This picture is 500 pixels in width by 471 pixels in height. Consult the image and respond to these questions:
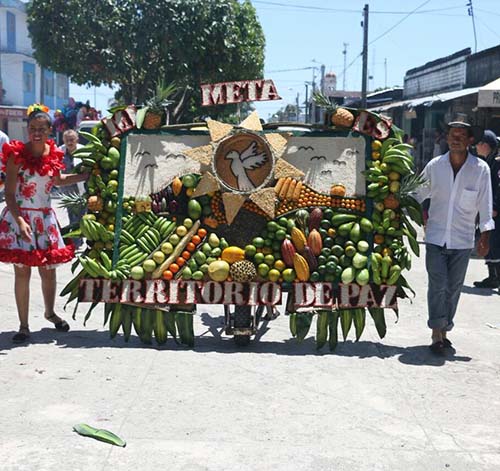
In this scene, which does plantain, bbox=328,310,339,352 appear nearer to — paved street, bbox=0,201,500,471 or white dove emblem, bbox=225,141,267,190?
paved street, bbox=0,201,500,471

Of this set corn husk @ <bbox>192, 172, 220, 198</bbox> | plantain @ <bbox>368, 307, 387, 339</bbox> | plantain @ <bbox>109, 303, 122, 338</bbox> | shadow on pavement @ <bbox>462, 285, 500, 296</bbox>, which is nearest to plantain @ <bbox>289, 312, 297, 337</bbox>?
plantain @ <bbox>368, 307, 387, 339</bbox>

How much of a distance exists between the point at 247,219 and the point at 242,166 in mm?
423

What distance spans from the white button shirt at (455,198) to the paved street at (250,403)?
1003mm

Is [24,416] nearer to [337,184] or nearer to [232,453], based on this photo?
[232,453]

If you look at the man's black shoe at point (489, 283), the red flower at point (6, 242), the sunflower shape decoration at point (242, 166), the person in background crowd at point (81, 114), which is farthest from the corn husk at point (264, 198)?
the person in background crowd at point (81, 114)

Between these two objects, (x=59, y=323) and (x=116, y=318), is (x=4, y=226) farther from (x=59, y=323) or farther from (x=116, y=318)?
(x=116, y=318)

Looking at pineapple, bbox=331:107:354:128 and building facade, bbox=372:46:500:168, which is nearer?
pineapple, bbox=331:107:354:128

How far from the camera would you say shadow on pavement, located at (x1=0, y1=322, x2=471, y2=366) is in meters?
6.81

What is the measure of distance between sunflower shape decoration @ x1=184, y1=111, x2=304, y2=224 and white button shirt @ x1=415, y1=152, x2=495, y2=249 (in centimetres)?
111

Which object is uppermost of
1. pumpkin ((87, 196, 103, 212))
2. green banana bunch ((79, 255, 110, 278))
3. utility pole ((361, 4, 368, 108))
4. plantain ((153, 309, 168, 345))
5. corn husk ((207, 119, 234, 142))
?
utility pole ((361, 4, 368, 108))

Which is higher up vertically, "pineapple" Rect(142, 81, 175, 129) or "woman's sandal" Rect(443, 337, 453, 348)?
"pineapple" Rect(142, 81, 175, 129)

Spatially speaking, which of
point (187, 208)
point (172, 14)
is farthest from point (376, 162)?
point (172, 14)

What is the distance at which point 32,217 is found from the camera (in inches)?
273

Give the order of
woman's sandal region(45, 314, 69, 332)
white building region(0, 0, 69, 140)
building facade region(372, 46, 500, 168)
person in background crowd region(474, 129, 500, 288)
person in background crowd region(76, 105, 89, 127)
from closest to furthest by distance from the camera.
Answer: woman's sandal region(45, 314, 69, 332) → person in background crowd region(474, 129, 500, 288) → building facade region(372, 46, 500, 168) → person in background crowd region(76, 105, 89, 127) → white building region(0, 0, 69, 140)
